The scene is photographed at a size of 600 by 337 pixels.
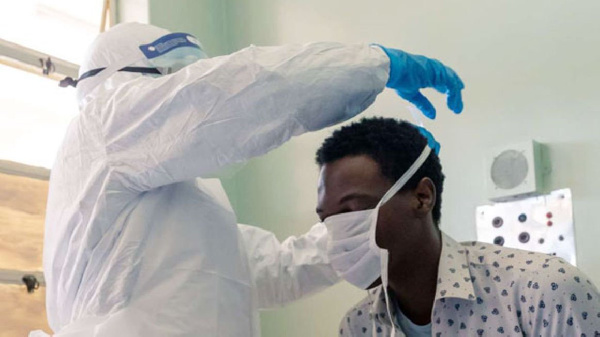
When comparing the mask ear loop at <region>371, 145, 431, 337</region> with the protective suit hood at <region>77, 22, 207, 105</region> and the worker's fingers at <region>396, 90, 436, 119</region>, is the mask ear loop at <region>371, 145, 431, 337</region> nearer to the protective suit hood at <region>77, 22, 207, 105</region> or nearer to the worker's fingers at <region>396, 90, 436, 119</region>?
the worker's fingers at <region>396, 90, 436, 119</region>

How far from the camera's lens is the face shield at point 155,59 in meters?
1.47

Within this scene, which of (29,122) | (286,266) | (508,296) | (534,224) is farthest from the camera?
(29,122)

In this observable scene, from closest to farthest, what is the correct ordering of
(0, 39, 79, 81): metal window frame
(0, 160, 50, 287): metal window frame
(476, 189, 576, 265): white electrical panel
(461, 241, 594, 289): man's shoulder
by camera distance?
(461, 241, 594, 289): man's shoulder
(476, 189, 576, 265): white electrical panel
(0, 160, 50, 287): metal window frame
(0, 39, 79, 81): metal window frame

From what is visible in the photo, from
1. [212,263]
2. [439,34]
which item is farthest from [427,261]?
A: [439,34]

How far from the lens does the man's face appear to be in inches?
60.3

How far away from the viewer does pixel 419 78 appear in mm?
1477

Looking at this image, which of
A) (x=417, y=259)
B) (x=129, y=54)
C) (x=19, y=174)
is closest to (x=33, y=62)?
(x=19, y=174)

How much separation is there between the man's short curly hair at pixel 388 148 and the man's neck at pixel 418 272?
0.09 metres

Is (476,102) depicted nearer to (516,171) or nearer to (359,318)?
(516,171)

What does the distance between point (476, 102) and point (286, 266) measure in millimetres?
723

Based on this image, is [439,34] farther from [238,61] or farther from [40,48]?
[40,48]

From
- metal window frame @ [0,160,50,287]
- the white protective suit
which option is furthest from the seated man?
metal window frame @ [0,160,50,287]

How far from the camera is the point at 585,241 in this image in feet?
6.01

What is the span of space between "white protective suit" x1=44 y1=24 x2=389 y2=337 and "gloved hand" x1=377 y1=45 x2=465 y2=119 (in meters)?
0.07
